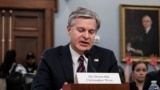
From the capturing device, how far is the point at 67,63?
8.94 ft

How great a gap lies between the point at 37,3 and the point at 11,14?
0.55 meters

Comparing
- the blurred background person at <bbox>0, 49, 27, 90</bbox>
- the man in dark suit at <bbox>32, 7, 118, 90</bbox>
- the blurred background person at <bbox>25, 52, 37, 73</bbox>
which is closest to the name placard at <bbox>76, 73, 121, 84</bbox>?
the man in dark suit at <bbox>32, 7, 118, 90</bbox>

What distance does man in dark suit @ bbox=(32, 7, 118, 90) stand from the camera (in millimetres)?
2660

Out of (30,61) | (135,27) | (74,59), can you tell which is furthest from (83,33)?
(135,27)

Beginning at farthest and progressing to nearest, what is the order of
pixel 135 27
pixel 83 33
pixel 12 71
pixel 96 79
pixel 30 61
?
pixel 135 27, pixel 30 61, pixel 12 71, pixel 83 33, pixel 96 79

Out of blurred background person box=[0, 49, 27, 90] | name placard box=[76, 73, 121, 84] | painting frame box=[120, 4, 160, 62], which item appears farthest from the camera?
painting frame box=[120, 4, 160, 62]

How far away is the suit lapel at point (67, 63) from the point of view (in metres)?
2.67

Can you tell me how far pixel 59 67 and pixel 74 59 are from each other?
0.12m

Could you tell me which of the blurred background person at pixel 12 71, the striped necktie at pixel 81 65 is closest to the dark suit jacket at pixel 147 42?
the blurred background person at pixel 12 71

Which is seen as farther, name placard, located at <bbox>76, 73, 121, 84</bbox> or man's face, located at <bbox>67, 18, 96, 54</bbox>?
man's face, located at <bbox>67, 18, 96, 54</bbox>

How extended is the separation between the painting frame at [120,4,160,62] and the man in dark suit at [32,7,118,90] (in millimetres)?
5708

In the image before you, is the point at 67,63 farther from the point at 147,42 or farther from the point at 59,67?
the point at 147,42

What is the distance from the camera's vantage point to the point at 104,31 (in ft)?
27.9

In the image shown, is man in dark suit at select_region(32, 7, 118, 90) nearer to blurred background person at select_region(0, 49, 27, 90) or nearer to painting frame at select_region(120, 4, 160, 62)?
blurred background person at select_region(0, 49, 27, 90)
